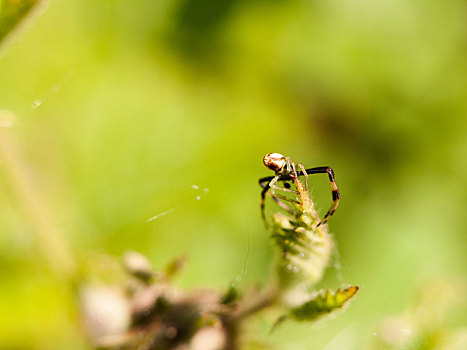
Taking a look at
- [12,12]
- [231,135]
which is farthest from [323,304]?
[231,135]

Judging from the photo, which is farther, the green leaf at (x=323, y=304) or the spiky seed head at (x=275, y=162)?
the spiky seed head at (x=275, y=162)

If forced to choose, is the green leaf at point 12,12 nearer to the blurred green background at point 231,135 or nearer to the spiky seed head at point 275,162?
the spiky seed head at point 275,162

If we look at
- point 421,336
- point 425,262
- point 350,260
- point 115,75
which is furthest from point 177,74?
point 421,336

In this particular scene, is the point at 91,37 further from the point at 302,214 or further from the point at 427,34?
the point at 302,214

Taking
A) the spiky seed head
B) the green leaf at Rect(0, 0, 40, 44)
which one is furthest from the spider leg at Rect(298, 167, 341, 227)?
the green leaf at Rect(0, 0, 40, 44)

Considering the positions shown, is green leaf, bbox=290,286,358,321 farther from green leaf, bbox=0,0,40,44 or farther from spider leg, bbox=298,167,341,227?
green leaf, bbox=0,0,40,44

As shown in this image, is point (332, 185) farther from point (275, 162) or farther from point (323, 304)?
point (323, 304)

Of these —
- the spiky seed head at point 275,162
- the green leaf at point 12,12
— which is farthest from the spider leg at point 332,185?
the green leaf at point 12,12
